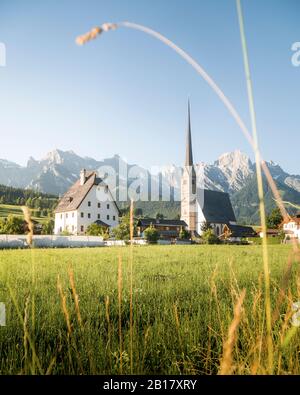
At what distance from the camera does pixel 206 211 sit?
251 feet

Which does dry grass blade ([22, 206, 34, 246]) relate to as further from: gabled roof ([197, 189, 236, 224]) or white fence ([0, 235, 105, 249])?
gabled roof ([197, 189, 236, 224])

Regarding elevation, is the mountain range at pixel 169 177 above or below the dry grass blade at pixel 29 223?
above

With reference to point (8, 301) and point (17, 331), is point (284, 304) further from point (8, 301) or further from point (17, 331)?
point (8, 301)

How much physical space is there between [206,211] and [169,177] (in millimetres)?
73625

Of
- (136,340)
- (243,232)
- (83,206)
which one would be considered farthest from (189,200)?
(136,340)

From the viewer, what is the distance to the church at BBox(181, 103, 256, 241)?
64.7m

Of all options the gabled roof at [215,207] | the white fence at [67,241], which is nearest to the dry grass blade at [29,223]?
the white fence at [67,241]

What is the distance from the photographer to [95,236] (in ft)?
94.5

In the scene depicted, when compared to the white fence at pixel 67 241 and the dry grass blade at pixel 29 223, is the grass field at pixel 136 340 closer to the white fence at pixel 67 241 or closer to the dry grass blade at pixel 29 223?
the dry grass blade at pixel 29 223

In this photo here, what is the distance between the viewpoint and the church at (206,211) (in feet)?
212

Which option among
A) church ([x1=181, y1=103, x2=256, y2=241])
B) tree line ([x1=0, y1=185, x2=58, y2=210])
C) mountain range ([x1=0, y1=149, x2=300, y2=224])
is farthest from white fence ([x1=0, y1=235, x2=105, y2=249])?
church ([x1=181, y1=103, x2=256, y2=241])

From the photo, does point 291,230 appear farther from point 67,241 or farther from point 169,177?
point 67,241

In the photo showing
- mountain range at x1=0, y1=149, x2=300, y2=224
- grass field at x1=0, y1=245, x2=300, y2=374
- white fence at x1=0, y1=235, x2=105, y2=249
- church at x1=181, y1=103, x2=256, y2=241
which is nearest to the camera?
grass field at x1=0, y1=245, x2=300, y2=374
